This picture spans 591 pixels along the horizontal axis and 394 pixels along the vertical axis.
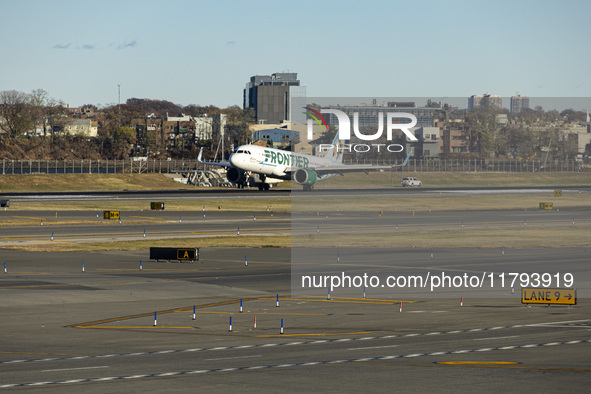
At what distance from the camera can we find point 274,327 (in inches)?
1310

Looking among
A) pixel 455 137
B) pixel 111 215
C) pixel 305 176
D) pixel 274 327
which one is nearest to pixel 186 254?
pixel 274 327

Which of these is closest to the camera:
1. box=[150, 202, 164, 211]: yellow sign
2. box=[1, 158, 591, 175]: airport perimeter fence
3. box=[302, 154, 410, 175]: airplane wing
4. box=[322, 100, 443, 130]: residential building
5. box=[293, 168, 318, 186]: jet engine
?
box=[150, 202, 164, 211]: yellow sign

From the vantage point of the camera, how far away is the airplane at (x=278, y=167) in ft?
375

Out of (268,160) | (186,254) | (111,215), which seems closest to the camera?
(186,254)

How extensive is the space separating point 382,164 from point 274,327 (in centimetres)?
11200

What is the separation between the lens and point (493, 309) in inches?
1490

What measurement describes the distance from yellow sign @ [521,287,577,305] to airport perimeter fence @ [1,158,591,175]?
8768 centimetres

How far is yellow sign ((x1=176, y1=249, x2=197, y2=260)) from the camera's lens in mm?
55875

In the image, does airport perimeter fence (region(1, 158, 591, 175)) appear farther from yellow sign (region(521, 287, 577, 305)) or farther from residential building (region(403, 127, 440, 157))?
yellow sign (region(521, 287, 577, 305))

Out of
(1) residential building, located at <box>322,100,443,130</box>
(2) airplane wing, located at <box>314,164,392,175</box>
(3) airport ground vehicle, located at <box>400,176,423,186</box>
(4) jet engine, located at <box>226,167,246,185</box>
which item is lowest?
(3) airport ground vehicle, located at <box>400,176,423,186</box>

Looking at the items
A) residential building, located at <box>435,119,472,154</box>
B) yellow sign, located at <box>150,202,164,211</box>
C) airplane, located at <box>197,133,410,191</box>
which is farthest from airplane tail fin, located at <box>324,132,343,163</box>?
yellow sign, located at <box>150,202,164,211</box>

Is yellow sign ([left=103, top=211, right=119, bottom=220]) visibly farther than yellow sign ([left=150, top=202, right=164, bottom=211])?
No

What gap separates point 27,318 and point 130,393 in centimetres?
1493

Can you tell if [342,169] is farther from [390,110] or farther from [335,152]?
[390,110]
